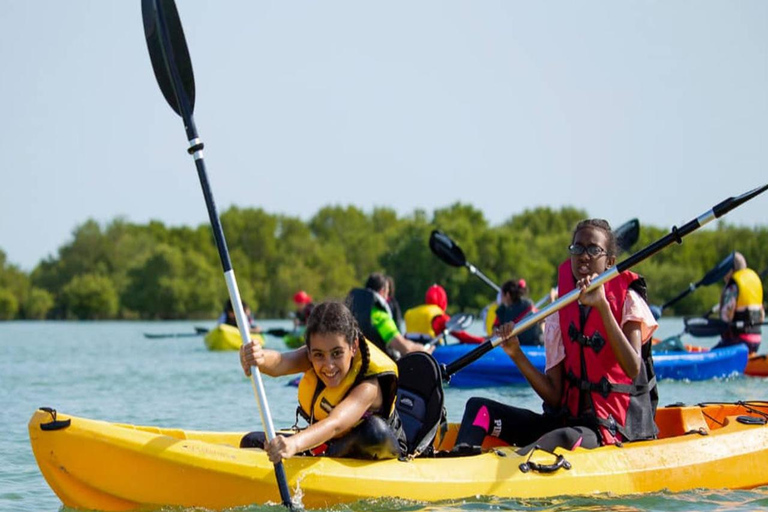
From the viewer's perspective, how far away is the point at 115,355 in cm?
1928

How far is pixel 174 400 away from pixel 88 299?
4244cm

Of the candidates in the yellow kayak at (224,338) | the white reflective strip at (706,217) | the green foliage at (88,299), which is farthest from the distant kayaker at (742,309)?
the green foliage at (88,299)

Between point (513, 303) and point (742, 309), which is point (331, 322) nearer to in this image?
point (513, 303)

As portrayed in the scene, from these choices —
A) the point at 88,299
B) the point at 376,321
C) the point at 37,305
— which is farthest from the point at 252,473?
the point at 37,305

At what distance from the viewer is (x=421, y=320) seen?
12.1m

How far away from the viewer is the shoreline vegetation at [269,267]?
49094 mm

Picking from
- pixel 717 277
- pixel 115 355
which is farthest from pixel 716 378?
pixel 115 355

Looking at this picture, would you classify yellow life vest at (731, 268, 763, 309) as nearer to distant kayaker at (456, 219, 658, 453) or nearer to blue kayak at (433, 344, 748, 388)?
blue kayak at (433, 344, 748, 388)

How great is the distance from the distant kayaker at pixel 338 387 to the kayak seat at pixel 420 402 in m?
0.33

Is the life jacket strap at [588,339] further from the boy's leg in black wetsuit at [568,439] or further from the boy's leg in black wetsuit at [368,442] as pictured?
the boy's leg in black wetsuit at [368,442]

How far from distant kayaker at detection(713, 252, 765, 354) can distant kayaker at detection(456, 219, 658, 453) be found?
293 inches

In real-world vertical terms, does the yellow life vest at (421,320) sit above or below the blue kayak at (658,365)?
above

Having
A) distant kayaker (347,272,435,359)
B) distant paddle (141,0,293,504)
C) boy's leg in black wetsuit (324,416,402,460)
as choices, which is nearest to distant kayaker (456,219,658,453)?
boy's leg in black wetsuit (324,416,402,460)

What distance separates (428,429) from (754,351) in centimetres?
861
